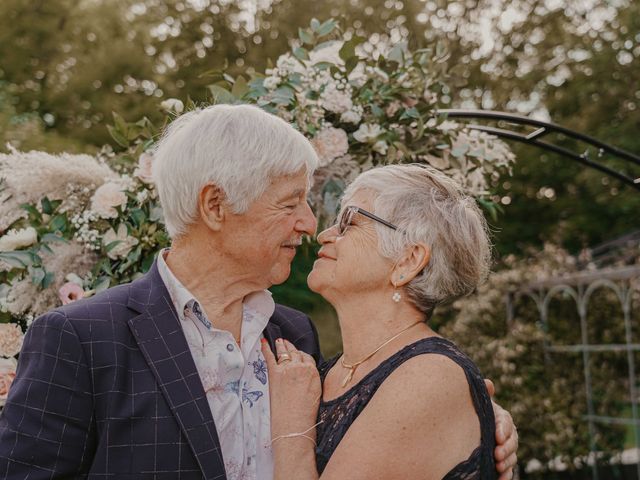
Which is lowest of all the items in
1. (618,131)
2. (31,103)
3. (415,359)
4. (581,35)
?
(31,103)

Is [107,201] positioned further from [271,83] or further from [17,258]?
[271,83]

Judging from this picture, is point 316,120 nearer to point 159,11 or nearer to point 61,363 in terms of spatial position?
point 61,363

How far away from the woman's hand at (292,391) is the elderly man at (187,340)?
4cm

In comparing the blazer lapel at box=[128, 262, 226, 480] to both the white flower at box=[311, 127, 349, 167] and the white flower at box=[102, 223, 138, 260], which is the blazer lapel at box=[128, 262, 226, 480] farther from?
the white flower at box=[311, 127, 349, 167]

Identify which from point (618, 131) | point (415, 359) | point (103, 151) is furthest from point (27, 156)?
point (618, 131)

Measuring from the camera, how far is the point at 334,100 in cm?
350

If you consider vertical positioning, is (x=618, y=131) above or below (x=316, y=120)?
below

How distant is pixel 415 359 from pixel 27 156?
6.08 feet

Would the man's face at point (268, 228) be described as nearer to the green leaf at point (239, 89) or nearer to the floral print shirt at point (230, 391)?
the floral print shirt at point (230, 391)

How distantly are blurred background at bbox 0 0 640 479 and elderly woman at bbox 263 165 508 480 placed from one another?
687 centimetres

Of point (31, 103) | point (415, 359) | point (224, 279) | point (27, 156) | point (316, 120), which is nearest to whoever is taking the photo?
point (415, 359)

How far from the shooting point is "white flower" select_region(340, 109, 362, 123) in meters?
3.52

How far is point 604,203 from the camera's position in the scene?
51.0ft

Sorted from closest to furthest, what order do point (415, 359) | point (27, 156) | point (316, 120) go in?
point (415, 359)
point (27, 156)
point (316, 120)
